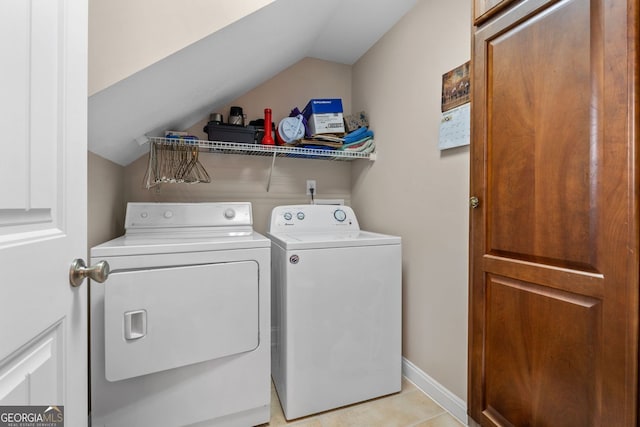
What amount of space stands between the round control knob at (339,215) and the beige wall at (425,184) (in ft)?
0.86

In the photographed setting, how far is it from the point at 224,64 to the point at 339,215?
1196 mm

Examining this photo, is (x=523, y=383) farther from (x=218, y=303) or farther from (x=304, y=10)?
(x=304, y=10)

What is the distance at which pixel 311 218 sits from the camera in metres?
1.98

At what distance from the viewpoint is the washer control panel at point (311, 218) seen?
1896 millimetres

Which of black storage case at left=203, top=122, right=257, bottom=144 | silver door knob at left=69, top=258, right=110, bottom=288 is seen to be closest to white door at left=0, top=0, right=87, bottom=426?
silver door knob at left=69, top=258, right=110, bottom=288

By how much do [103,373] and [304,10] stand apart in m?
1.95

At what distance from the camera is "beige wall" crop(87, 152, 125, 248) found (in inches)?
52.1

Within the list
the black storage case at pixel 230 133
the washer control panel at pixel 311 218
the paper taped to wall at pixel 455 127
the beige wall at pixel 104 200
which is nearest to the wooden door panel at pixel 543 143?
the paper taped to wall at pixel 455 127

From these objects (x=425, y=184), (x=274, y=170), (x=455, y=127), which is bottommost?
(x=425, y=184)

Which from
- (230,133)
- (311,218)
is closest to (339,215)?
(311,218)

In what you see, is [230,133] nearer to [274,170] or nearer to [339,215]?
[274,170]

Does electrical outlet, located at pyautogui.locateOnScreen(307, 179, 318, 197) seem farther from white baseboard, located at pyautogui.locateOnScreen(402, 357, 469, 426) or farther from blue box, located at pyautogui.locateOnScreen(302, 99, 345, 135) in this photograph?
white baseboard, located at pyautogui.locateOnScreen(402, 357, 469, 426)

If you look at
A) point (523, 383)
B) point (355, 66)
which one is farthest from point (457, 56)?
point (523, 383)

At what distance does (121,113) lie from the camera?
1.22 meters
